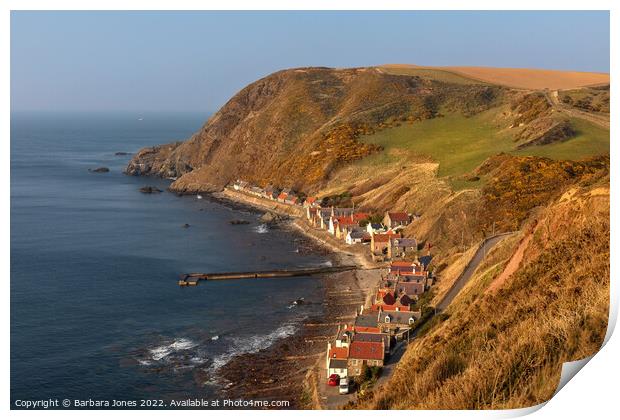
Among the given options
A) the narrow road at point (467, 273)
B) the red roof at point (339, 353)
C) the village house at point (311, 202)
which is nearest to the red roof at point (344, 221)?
the village house at point (311, 202)

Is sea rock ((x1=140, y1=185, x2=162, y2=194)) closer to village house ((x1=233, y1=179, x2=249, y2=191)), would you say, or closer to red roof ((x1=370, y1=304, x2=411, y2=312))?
village house ((x1=233, y1=179, x2=249, y2=191))

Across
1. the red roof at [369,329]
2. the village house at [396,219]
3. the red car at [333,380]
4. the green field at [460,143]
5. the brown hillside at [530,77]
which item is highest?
the brown hillside at [530,77]

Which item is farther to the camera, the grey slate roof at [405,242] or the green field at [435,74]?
the green field at [435,74]

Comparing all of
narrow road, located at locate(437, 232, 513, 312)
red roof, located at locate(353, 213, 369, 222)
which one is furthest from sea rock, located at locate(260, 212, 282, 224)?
narrow road, located at locate(437, 232, 513, 312)

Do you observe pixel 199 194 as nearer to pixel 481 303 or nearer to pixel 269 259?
pixel 269 259

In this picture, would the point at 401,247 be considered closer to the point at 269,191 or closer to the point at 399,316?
the point at 399,316

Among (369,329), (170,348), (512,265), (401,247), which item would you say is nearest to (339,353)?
(369,329)

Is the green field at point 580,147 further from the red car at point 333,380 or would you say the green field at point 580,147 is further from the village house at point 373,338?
the red car at point 333,380
